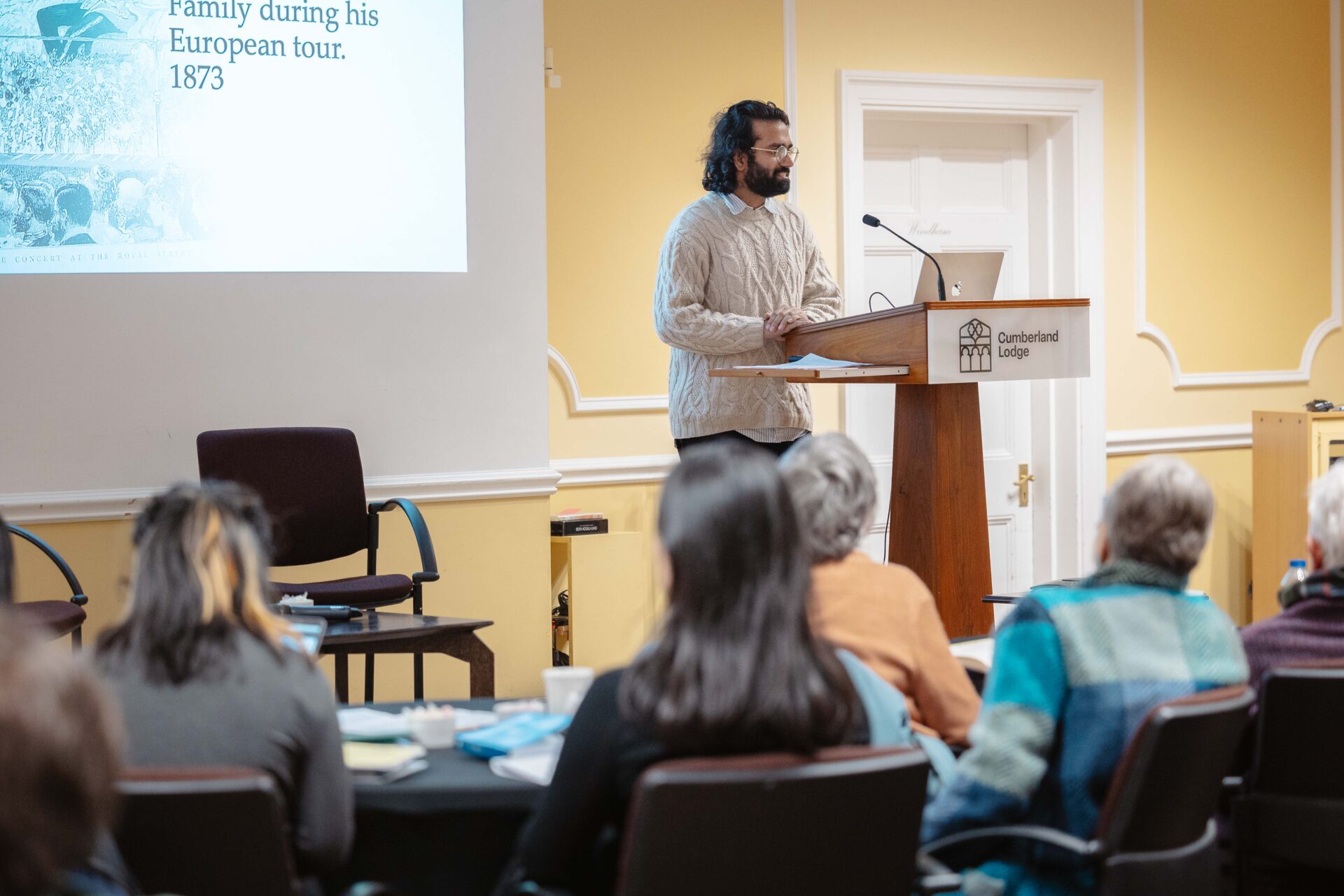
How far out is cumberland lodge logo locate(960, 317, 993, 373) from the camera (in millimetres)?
3119

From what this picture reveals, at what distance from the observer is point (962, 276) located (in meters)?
3.43

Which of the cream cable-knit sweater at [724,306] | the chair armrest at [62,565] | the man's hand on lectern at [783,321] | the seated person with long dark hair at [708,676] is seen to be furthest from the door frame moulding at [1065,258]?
the seated person with long dark hair at [708,676]

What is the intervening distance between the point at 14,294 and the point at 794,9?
3.20 m

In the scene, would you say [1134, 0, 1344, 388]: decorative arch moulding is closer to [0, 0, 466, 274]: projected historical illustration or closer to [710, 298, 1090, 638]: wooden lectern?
[710, 298, 1090, 638]: wooden lectern

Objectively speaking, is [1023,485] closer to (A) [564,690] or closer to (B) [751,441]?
(B) [751,441]

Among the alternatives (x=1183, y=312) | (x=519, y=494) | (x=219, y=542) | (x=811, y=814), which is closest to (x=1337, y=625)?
(x=811, y=814)

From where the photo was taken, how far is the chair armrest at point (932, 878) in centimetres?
157

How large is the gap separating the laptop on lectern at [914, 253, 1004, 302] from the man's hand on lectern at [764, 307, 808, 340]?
15.5 inches

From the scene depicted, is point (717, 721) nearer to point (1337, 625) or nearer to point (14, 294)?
point (1337, 625)

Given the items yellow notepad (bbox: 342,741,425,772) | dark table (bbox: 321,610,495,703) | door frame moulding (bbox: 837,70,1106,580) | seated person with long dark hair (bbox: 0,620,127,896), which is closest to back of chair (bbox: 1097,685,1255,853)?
yellow notepad (bbox: 342,741,425,772)

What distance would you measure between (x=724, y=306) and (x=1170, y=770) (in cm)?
263

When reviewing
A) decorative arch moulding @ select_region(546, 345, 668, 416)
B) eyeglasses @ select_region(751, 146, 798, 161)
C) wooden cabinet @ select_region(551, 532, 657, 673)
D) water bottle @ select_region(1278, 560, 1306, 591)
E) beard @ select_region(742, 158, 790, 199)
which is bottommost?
wooden cabinet @ select_region(551, 532, 657, 673)

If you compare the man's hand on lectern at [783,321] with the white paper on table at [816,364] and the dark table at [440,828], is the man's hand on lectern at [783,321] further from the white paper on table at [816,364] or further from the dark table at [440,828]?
the dark table at [440,828]

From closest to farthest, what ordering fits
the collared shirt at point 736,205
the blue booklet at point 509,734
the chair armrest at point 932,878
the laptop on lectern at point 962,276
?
Result: the chair armrest at point 932,878 → the blue booklet at point 509,734 → the laptop on lectern at point 962,276 → the collared shirt at point 736,205
